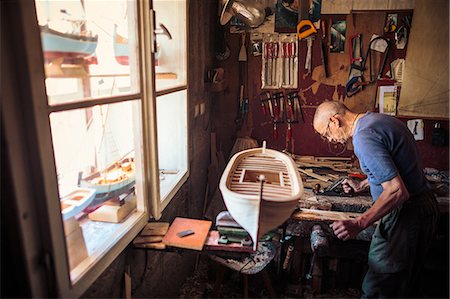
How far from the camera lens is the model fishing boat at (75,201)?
4.23 feet

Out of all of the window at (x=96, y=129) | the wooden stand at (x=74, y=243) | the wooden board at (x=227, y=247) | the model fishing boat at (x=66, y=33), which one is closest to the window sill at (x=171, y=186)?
the window at (x=96, y=129)

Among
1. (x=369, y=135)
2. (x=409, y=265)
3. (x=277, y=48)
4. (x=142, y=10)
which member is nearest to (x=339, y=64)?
(x=277, y=48)

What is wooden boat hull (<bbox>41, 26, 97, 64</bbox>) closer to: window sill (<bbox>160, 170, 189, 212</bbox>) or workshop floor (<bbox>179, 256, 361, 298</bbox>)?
window sill (<bbox>160, 170, 189, 212</bbox>)

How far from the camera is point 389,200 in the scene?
1888 millimetres

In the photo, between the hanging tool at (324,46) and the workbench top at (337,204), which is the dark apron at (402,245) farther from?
the hanging tool at (324,46)

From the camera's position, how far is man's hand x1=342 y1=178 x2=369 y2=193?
2607 millimetres

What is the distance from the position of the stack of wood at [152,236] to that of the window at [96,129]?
5cm

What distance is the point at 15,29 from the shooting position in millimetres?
A: 891

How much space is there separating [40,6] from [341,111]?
1.73 meters

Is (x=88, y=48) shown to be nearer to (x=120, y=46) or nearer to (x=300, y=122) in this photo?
(x=120, y=46)

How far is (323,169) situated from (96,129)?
7.33ft

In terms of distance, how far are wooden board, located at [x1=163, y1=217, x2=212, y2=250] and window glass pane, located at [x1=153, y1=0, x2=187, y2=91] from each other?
3.16 ft

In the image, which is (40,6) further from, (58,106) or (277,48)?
(277,48)

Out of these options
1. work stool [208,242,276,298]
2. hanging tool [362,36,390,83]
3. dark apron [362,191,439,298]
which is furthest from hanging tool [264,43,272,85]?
dark apron [362,191,439,298]
